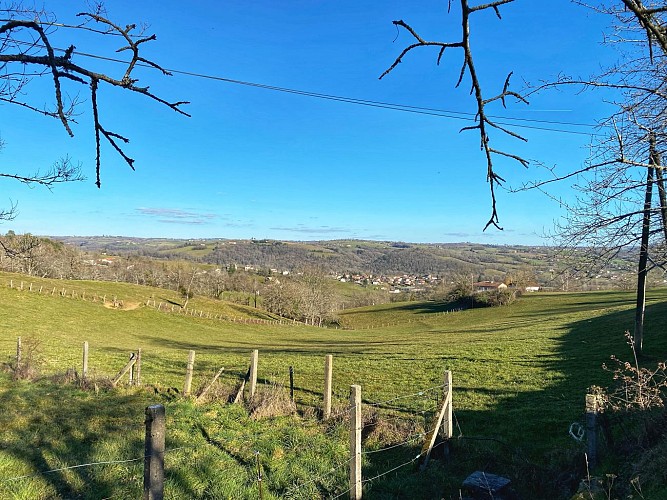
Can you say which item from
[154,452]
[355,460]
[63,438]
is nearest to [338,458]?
[355,460]

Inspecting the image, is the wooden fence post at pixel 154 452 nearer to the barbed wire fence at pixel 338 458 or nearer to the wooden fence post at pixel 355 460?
the barbed wire fence at pixel 338 458

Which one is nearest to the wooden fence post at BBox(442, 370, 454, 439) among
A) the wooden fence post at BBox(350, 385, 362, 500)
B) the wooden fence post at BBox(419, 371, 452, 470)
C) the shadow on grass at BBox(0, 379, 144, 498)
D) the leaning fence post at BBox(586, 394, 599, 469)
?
the wooden fence post at BBox(419, 371, 452, 470)

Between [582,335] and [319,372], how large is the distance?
15.3 meters

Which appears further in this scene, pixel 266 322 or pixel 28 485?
pixel 266 322

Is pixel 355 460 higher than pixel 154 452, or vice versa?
pixel 154 452

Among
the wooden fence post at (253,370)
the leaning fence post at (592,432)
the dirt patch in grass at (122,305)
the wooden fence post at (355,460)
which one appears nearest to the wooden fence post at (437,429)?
the wooden fence post at (355,460)

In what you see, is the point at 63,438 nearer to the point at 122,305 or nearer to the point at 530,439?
the point at 530,439

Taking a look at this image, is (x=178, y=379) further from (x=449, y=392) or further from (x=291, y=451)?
(x=449, y=392)

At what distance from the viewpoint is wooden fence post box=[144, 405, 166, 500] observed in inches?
130

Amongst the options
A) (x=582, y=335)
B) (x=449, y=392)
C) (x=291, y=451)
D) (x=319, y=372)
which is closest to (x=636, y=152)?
(x=449, y=392)

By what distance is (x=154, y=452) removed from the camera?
10.9 feet

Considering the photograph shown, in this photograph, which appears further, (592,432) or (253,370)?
(253,370)

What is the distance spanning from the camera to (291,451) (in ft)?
23.4

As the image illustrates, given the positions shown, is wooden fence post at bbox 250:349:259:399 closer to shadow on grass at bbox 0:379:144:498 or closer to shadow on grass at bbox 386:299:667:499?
shadow on grass at bbox 0:379:144:498
